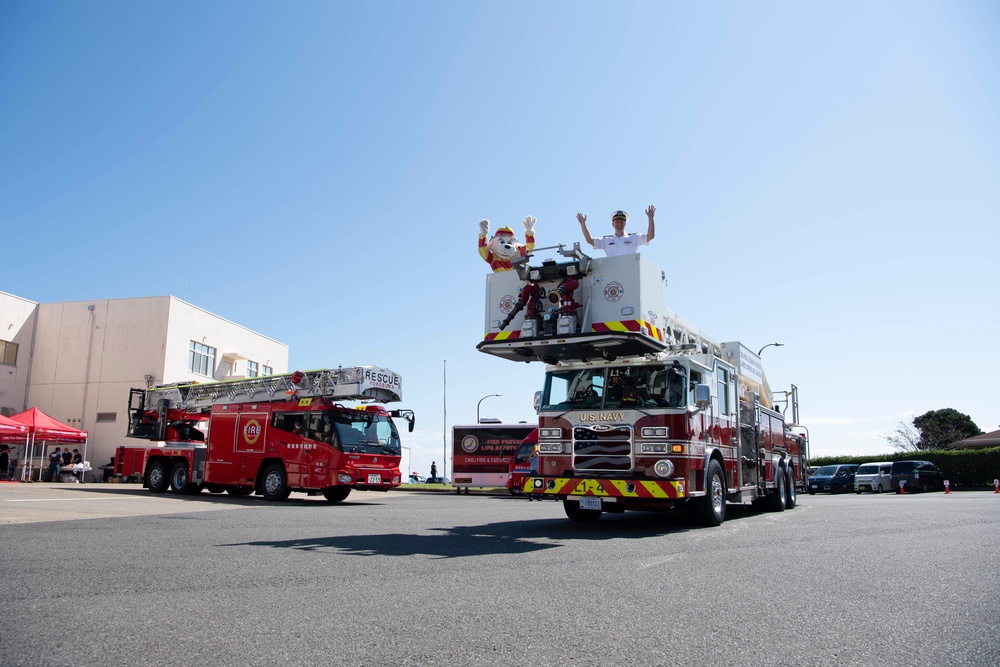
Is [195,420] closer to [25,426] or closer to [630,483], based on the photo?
[25,426]

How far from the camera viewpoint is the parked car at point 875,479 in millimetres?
33562

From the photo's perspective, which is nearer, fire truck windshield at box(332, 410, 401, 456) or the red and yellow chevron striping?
the red and yellow chevron striping

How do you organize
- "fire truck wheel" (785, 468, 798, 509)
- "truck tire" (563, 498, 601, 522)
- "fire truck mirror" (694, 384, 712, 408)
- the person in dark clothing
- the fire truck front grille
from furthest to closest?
the person in dark clothing, "fire truck wheel" (785, 468, 798, 509), "truck tire" (563, 498, 601, 522), "fire truck mirror" (694, 384, 712, 408), the fire truck front grille

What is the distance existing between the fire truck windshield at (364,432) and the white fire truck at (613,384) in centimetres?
838

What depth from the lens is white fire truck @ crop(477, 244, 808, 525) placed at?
10.1 meters

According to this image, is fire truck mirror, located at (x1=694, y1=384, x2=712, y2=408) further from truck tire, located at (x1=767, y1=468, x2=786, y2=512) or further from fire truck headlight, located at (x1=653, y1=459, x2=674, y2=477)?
truck tire, located at (x1=767, y1=468, x2=786, y2=512)

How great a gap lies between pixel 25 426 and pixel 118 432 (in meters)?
8.54

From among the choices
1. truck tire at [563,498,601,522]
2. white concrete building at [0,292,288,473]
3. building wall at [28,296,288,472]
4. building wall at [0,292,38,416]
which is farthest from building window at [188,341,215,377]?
truck tire at [563,498,601,522]

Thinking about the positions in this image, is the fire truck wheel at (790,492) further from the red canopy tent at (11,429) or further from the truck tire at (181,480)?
the red canopy tent at (11,429)

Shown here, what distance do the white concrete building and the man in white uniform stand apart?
3114cm

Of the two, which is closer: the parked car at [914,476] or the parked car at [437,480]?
the parked car at [914,476]

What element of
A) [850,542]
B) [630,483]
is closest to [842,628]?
[850,542]

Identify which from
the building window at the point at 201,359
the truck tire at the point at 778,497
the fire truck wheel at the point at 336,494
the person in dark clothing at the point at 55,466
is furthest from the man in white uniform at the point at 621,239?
the building window at the point at 201,359

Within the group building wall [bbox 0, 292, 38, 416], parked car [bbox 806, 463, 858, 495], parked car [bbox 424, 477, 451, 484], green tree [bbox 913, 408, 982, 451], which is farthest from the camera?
green tree [bbox 913, 408, 982, 451]
